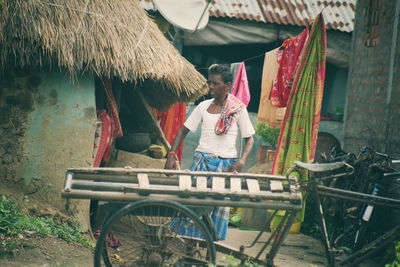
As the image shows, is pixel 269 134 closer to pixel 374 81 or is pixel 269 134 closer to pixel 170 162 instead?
pixel 374 81

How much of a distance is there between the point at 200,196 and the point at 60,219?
7.93 ft

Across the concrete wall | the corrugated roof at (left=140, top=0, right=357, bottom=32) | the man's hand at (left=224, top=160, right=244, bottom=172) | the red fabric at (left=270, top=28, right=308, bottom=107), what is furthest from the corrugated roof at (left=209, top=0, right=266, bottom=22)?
the man's hand at (left=224, top=160, right=244, bottom=172)

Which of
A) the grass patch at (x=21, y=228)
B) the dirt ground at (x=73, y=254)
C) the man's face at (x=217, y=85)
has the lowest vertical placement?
the dirt ground at (x=73, y=254)

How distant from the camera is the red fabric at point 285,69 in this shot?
22.8ft

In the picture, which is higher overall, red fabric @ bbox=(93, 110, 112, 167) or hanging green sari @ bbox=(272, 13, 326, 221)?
hanging green sari @ bbox=(272, 13, 326, 221)

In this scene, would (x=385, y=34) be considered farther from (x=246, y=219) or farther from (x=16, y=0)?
(x=16, y=0)

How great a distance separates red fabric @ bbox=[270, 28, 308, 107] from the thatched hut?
208 cm

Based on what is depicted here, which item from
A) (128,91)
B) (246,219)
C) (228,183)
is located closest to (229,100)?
(228,183)

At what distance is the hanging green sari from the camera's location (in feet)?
20.7

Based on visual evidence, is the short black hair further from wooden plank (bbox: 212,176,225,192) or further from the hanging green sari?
the hanging green sari

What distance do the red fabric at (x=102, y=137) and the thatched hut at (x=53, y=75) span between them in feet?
1.18

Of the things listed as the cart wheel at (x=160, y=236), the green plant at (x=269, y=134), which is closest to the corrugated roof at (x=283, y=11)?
the green plant at (x=269, y=134)

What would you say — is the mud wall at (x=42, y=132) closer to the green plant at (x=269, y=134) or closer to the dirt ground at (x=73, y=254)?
the dirt ground at (x=73, y=254)

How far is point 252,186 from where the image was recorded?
3.72m
